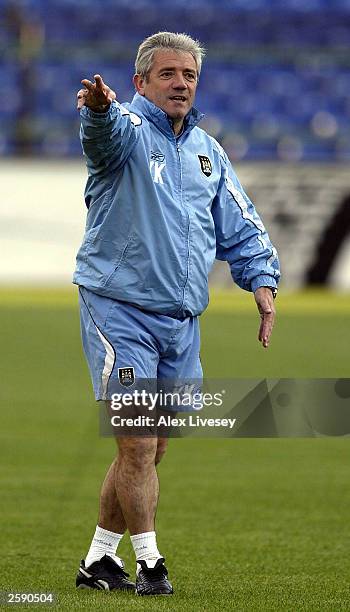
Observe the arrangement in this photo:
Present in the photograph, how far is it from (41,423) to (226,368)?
3434 mm

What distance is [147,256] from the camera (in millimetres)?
4949

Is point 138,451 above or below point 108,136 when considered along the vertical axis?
below

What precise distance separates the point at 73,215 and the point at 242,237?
17.1m

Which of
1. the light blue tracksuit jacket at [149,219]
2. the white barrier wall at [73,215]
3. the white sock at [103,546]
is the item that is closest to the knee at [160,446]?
the white sock at [103,546]

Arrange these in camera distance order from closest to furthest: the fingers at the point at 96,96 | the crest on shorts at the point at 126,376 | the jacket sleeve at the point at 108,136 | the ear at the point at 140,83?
the fingers at the point at 96,96
the jacket sleeve at the point at 108,136
the crest on shorts at the point at 126,376
the ear at the point at 140,83

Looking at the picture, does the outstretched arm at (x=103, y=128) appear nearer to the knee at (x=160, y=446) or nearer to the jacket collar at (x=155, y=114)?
the jacket collar at (x=155, y=114)

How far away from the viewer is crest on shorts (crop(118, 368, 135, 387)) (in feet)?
16.0

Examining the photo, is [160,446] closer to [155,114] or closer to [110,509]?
[110,509]

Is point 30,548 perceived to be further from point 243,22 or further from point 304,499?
point 243,22

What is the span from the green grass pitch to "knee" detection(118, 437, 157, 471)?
48 centimetres

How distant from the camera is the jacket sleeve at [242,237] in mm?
5289

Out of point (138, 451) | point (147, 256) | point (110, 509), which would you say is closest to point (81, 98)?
point (147, 256)

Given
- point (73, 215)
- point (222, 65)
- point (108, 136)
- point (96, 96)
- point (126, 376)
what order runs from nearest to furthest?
point (96, 96), point (108, 136), point (126, 376), point (73, 215), point (222, 65)

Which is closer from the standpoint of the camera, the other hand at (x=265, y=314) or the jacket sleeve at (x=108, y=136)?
the jacket sleeve at (x=108, y=136)
